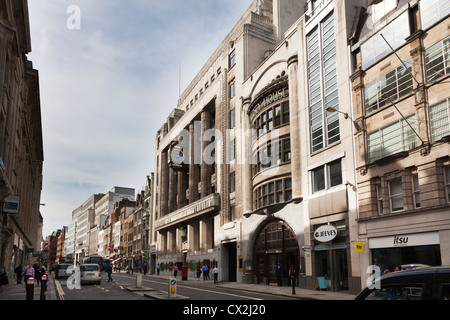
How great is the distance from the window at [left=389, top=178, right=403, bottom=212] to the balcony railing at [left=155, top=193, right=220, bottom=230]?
26.2 meters

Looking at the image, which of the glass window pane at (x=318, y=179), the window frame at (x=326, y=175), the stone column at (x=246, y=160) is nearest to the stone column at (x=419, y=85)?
the window frame at (x=326, y=175)

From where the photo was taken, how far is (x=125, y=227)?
108188mm

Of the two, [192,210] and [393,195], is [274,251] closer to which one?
[393,195]

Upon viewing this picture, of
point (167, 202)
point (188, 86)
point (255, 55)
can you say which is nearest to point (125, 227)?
point (167, 202)

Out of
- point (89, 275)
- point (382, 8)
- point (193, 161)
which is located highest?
point (382, 8)

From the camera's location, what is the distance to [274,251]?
36094 mm

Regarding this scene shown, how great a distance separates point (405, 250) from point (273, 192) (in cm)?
1474

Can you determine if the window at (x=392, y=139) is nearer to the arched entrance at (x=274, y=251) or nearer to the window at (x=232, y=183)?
the arched entrance at (x=274, y=251)

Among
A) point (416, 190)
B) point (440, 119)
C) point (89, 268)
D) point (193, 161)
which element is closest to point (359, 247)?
point (416, 190)

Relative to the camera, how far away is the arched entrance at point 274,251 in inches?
1346

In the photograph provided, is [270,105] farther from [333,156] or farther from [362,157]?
[362,157]

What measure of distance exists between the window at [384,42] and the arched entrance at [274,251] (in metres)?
14.8

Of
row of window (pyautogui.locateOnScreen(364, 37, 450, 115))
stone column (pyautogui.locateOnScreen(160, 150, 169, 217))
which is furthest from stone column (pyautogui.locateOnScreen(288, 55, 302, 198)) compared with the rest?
stone column (pyautogui.locateOnScreen(160, 150, 169, 217))

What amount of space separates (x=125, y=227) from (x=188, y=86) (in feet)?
160
